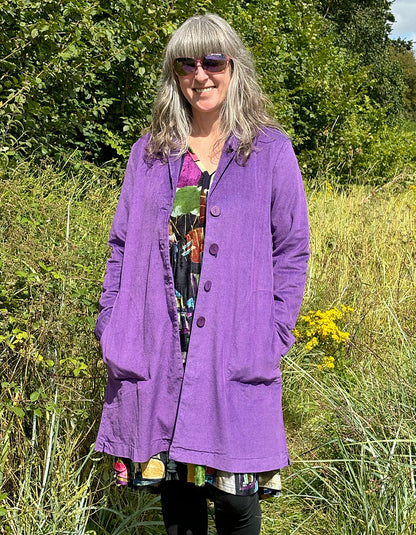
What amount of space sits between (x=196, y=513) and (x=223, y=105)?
130cm

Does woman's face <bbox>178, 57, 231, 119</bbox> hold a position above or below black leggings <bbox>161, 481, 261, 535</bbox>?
above

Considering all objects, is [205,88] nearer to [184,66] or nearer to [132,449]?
[184,66]

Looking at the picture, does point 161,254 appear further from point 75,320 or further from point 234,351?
point 75,320

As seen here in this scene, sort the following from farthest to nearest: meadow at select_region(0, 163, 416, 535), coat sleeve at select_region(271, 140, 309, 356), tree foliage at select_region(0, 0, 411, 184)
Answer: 1. tree foliage at select_region(0, 0, 411, 184)
2. meadow at select_region(0, 163, 416, 535)
3. coat sleeve at select_region(271, 140, 309, 356)

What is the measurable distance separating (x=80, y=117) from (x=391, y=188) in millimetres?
4680

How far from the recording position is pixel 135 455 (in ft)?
6.47

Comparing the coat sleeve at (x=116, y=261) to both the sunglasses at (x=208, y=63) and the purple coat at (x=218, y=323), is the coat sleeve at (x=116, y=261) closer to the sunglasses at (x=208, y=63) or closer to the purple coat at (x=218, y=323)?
the purple coat at (x=218, y=323)

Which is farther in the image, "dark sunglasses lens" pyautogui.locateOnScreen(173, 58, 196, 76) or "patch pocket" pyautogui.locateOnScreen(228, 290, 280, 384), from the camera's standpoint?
"dark sunglasses lens" pyautogui.locateOnScreen(173, 58, 196, 76)

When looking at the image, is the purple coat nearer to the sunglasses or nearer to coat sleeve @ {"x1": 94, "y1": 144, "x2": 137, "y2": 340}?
coat sleeve @ {"x1": 94, "y1": 144, "x2": 137, "y2": 340}

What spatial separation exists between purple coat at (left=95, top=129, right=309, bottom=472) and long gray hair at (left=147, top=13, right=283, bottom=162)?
7 cm

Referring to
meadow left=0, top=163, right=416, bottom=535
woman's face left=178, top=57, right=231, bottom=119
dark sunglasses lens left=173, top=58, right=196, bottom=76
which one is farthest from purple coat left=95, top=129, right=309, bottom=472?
meadow left=0, top=163, right=416, bottom=535

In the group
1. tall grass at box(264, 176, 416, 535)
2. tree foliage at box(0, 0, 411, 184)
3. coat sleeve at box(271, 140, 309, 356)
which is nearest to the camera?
coat sleeve at box(271, 140, 309, 356)

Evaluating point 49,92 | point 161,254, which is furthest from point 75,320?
point 49,92

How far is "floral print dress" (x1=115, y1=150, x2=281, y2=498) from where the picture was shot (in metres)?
1.99
